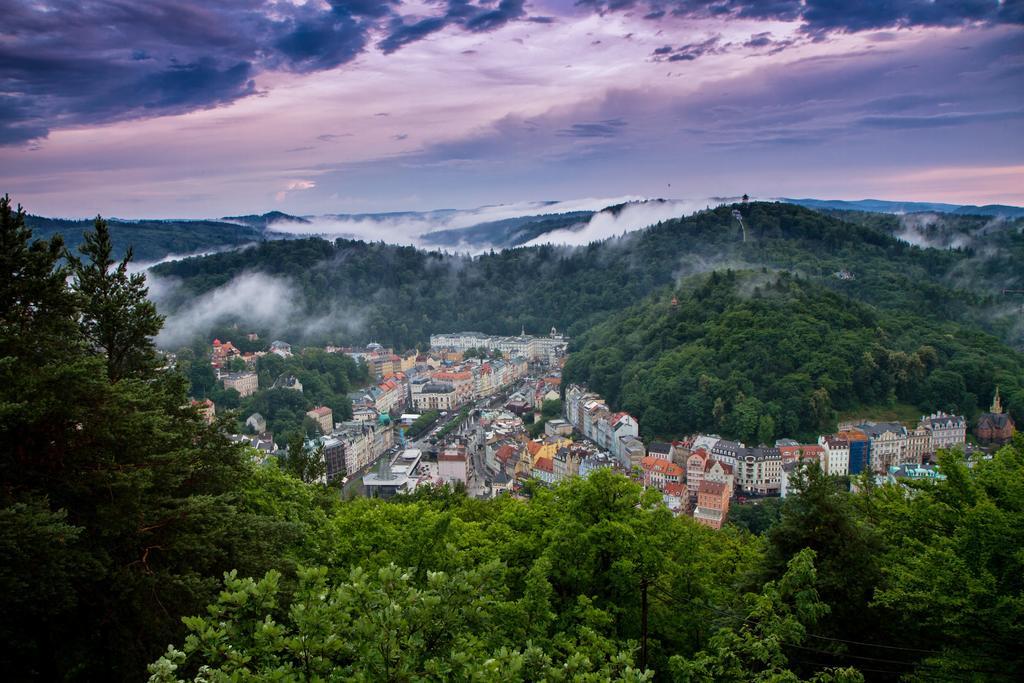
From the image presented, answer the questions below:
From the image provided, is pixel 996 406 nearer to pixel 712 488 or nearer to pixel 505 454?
pixel 712 488

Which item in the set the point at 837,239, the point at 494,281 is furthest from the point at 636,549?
the point at 494,281

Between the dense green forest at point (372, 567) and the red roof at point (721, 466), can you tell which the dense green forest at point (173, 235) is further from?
the dense green forest at point (372, 567)

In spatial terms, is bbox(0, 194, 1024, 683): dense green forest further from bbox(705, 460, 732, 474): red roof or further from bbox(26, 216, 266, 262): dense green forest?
bbox(26, 216, 266, 262): dense green forest

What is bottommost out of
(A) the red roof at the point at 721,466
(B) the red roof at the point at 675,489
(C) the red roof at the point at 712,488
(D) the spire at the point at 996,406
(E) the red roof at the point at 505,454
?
(E) the red roof at the point at 505,454

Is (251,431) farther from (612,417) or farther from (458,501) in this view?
(458,501)

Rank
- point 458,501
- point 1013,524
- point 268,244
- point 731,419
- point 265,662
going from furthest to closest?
point 268,244 < point 731,419 < point 458,501 < point 1013,524 < point 265,662

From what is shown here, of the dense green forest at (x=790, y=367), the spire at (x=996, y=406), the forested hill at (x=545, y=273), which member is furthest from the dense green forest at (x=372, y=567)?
the forested hill at (x=545, y=273)
